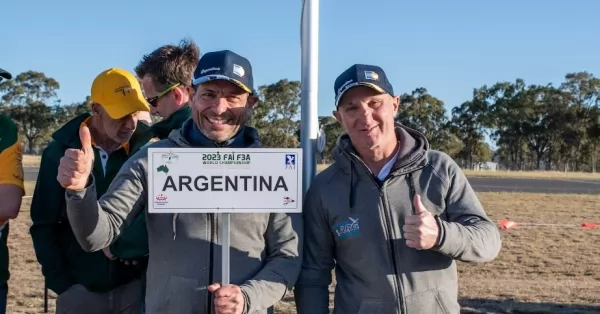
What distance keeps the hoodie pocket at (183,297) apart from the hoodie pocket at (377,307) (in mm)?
720

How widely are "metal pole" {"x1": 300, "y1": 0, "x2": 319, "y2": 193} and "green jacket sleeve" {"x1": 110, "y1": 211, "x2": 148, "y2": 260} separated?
2.97 feet

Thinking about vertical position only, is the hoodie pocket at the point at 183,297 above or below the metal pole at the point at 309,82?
below

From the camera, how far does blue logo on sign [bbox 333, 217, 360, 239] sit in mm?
2943

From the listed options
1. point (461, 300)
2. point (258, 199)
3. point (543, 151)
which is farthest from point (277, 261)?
point (543, 151)

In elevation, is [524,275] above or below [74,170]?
below

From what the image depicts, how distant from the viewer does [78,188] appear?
8.07 ft

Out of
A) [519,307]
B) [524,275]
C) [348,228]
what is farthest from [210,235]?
[524,275]

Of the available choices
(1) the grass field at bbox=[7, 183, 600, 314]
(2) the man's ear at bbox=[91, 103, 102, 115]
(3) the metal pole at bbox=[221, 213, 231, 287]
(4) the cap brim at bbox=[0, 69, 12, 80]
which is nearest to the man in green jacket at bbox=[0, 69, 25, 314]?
(4) the cap brim at bbox=[0, 69, 12, 80]

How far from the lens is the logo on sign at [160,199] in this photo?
2711 mm

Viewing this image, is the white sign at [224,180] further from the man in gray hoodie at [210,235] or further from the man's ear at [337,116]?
the man's ear at [337,116]

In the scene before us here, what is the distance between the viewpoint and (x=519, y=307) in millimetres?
7184

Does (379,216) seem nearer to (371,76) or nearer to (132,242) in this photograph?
(371,76)

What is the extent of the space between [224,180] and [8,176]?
1261mm


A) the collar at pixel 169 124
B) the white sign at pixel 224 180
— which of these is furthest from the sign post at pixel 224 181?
the collar at pixel 169 124
